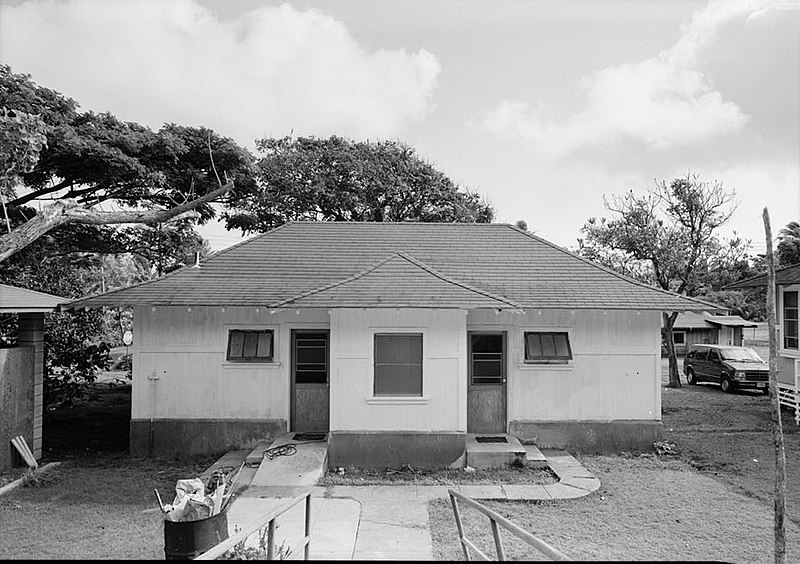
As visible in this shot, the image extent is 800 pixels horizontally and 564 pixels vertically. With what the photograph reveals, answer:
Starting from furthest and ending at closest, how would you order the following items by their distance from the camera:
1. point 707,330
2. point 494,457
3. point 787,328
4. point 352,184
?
point 707,330
point 352,184
point 787,328
point 494,457

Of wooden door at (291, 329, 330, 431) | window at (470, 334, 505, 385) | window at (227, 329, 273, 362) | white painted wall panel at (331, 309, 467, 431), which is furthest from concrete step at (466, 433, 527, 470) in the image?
window at (227, 329, 273, 362)

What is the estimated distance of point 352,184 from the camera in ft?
100

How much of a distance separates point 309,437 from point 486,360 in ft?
12.7

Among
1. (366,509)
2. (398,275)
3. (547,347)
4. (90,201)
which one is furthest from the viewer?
(90,201)

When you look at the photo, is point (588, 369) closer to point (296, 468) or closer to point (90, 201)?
point (296, 468)

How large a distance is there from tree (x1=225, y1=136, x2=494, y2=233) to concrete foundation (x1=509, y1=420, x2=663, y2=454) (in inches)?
781

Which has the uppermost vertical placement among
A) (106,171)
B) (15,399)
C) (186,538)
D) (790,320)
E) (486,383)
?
(106,171)

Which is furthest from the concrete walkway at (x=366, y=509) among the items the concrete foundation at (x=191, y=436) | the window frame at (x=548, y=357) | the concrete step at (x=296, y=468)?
the window frame at (x=548, y=357)

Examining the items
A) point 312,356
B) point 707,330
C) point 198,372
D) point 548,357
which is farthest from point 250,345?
point 707,330

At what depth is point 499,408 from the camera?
12039mm

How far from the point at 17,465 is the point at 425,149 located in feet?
84.3

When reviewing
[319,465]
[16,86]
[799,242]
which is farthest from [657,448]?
[799,242]

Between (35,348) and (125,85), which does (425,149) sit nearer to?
(125,85)

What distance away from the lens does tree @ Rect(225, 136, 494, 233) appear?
2972 centimetres
